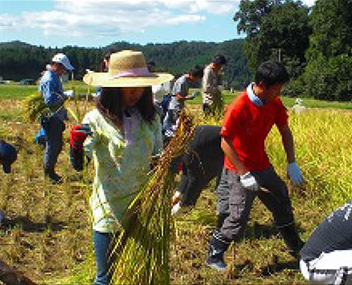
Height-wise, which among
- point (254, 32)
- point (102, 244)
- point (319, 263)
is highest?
point (254, 32)

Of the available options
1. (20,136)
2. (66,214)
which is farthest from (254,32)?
(66,214)

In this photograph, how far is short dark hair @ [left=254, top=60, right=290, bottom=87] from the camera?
10.6ft

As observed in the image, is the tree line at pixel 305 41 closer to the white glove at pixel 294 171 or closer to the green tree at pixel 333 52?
the green tree at pixel 333 52

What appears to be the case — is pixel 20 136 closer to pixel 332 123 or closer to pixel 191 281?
pixel 332 123

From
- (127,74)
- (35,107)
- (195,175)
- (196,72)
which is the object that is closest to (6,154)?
(195,175)

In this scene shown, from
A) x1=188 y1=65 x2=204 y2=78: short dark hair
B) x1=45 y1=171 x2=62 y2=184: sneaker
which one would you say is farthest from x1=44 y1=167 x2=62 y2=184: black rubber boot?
x1=188 y1=65 x2=204 y2=78: short dark hair

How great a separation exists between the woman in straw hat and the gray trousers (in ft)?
3.74

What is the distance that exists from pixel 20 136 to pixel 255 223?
5.68 m

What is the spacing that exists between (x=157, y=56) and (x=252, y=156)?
453ft

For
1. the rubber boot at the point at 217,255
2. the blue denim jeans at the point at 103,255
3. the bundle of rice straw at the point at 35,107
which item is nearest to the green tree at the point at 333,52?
the bundle of rice straw at the point at 35,107

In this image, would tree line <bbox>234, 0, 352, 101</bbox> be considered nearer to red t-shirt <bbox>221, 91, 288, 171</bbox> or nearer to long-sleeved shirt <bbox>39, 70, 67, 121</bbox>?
long-sleeved shirt <bbox>39, 70, 67, 121</bbox>

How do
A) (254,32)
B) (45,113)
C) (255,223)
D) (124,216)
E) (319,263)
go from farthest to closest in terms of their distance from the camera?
(254,32) → (45,113) → (255,223) → (319,263) → (124,216)

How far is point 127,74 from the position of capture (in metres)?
2.39

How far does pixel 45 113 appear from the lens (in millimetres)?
6203
